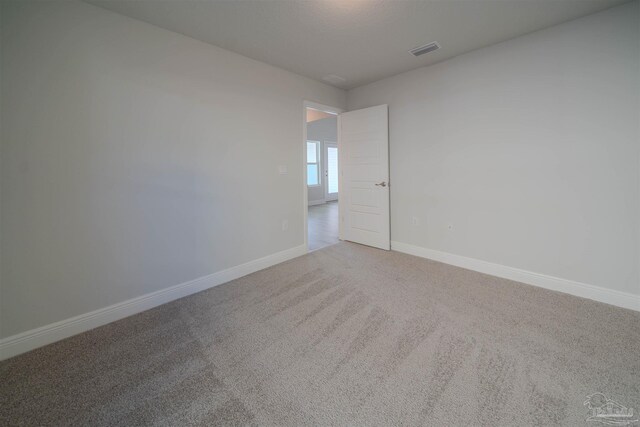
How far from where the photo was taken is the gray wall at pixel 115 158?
68.7 inches

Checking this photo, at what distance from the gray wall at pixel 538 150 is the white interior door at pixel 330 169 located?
539 centimetres

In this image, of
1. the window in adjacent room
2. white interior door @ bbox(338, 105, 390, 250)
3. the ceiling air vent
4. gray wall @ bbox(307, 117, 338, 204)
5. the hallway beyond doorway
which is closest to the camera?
the ceiling air vent

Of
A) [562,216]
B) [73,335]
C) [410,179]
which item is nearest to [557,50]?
[562,216]

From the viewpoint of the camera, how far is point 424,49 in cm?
280

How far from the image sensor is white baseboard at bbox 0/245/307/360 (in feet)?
5.82

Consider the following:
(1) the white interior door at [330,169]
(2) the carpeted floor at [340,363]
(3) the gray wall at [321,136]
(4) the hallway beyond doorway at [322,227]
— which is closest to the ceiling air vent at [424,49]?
(2) the carpeted floor at [340,363]

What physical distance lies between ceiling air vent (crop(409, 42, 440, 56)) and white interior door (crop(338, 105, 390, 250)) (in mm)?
866

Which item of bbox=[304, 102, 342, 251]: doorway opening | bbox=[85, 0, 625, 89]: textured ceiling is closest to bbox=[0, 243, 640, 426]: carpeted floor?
bbox=[85, 0, 625, 89]: textured ceiling

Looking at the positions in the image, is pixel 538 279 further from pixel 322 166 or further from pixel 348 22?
pixel 322 166

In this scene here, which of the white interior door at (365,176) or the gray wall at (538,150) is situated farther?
the white interior door at (365,176)

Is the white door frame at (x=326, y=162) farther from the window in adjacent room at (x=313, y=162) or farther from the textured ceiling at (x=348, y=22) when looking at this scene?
the textured ceiling at (x=348, y=22)

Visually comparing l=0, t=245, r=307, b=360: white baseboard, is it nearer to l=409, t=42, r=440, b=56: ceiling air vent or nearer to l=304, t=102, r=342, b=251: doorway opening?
l=409, t=42, r=440, b=56: ceiling air vent

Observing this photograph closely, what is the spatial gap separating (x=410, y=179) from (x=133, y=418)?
3.59m

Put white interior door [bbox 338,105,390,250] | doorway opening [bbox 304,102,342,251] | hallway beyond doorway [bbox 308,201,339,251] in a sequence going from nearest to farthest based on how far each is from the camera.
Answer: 1. white interior door [bbox 338,105,390,250]
2. hallway beyond doorway [bbox 308,201,339,251]
3. doorway opening [bbox 304,102,342,251]
